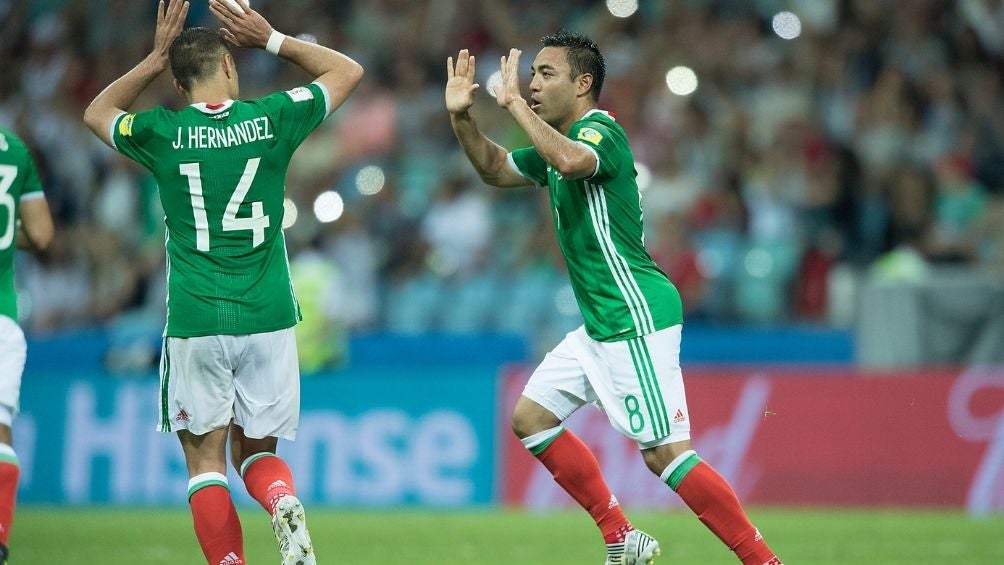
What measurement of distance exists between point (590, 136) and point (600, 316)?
82 centimetres

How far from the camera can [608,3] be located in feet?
53.1

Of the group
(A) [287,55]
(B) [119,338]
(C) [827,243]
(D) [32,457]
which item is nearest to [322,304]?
(B) [119,338]

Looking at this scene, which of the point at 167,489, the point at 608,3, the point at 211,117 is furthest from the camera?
the point at 608,3

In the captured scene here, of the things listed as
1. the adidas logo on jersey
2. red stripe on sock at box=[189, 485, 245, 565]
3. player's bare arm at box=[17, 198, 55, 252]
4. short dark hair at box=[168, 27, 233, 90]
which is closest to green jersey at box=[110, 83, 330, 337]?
short dark hair at box=[168, 27, 233, 90]

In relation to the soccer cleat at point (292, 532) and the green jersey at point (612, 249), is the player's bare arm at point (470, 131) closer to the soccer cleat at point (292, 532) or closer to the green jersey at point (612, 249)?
the green jersey at point (612, 249)

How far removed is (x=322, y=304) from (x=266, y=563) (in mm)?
5461

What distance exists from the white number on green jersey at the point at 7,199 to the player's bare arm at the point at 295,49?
3.66 ft

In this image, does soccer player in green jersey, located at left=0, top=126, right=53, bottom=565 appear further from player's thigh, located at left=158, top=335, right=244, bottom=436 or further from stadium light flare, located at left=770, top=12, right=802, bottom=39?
stadium light flare, located at left=770, top=12, right=802, bottom=39

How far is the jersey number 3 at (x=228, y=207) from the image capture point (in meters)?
6.34

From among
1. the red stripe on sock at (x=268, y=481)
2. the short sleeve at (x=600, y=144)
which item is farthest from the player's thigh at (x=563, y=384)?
the red stripe on sock at (x=268, y=481)

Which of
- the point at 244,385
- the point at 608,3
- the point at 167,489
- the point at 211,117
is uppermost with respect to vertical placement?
the point at 608,3

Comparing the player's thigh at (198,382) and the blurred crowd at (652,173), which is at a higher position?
the blurred crowd at (652,173)

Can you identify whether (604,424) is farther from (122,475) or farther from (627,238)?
(627,238)

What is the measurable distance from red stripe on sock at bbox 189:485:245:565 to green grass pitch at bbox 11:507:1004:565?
2.33 meters
